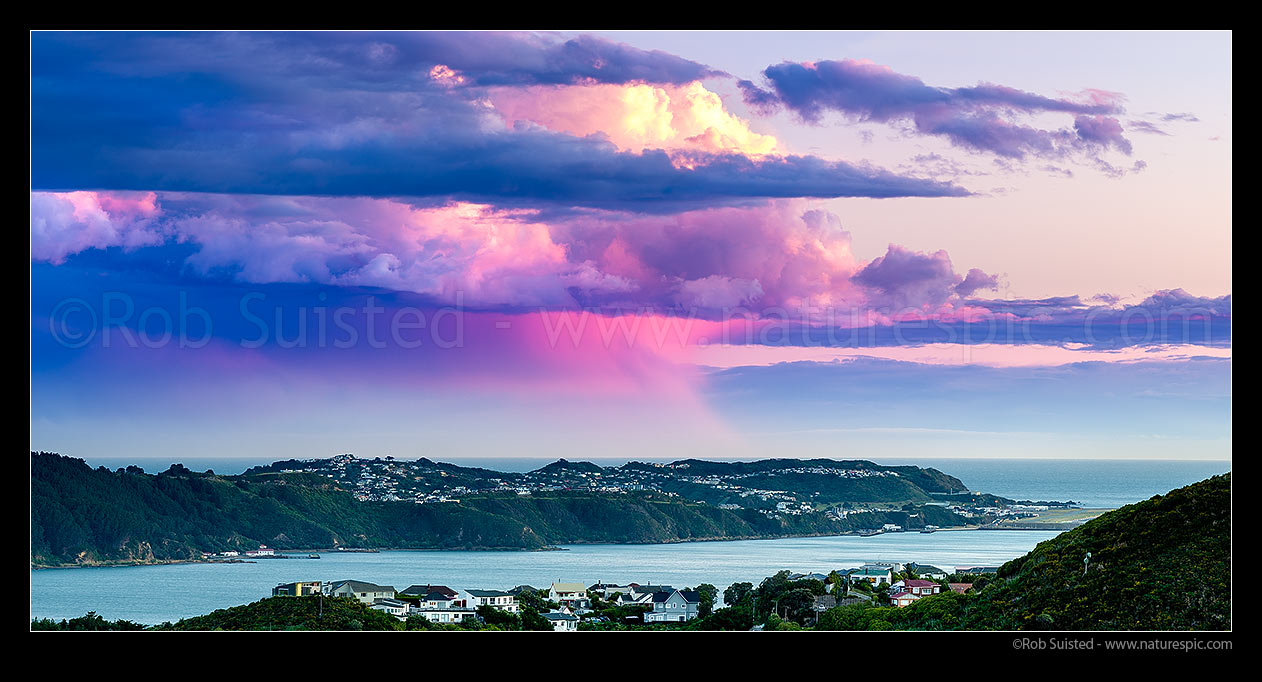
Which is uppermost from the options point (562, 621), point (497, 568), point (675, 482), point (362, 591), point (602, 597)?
point (675, 482)

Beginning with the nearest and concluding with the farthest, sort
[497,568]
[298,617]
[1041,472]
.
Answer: [298,617] < [497,568] < [1041,472]

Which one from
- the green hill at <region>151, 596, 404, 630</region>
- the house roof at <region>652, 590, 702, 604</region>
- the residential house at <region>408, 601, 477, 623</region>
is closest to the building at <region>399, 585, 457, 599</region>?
the residential house at <region>408, 601, 477, 623</region>

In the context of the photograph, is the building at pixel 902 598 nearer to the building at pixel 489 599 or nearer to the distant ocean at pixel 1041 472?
the building at pixel 489 599

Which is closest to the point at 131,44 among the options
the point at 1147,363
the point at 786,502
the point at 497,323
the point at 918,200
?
the point at 497,323

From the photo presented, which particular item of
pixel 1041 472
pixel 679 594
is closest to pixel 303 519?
pixel 679 594

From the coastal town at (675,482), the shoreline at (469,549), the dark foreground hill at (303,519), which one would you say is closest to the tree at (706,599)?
the shoreline at (469,549)

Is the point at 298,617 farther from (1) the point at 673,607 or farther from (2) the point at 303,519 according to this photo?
(2) the point at 303,519
